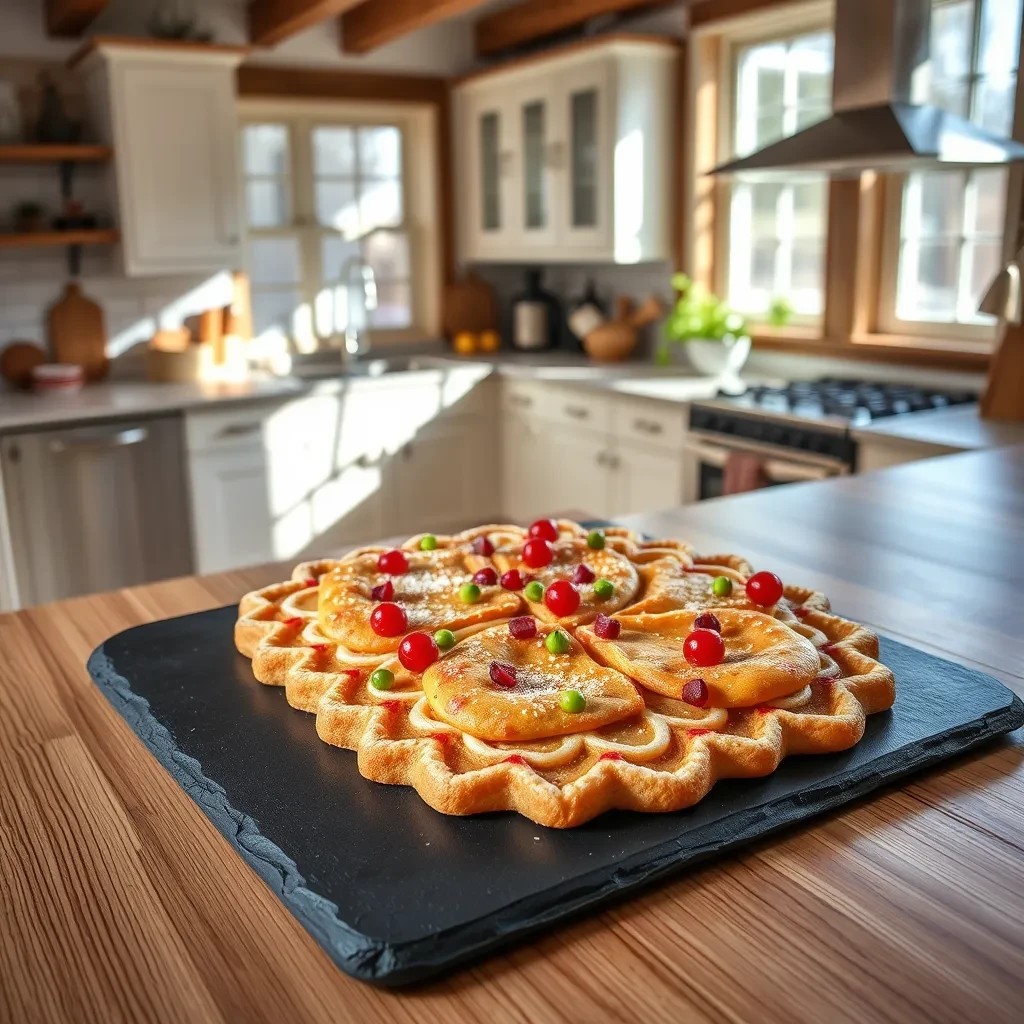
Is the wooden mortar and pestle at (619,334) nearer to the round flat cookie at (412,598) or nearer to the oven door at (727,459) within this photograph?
the oven door at (727,459)

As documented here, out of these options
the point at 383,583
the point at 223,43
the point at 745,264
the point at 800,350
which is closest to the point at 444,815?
the point at 383,583

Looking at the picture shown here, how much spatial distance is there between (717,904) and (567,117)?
157 inches

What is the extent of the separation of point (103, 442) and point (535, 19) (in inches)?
101

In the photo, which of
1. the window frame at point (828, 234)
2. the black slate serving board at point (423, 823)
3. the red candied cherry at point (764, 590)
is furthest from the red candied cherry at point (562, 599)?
the window frame at point (828, 234)

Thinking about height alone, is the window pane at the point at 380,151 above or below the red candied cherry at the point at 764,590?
above

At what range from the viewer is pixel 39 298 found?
428 centimetres

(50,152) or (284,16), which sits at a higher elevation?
(284,16)

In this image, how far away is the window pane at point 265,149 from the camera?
15.5ft

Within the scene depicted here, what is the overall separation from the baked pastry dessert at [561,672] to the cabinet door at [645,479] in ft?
7.54

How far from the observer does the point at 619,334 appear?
471 centimetres

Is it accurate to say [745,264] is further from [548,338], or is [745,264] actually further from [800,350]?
[548,338]

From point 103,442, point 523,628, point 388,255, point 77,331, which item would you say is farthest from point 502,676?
point 388,255

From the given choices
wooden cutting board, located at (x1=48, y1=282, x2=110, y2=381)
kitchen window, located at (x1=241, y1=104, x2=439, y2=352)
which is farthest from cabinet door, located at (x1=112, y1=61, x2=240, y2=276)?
kitchen window, located at (x1=241, y1=104, x2=439, y2=352)

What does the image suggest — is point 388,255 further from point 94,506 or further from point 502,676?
point 502,676
